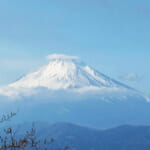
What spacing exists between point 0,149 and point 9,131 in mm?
832

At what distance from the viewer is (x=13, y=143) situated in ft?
39.1

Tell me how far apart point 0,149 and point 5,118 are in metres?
1.15

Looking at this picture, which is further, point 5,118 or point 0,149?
point 5,118

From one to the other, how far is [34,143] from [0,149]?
940 millimetres

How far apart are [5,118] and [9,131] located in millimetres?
1435

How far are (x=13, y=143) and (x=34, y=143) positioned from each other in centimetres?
58

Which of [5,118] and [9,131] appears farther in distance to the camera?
[5,118]

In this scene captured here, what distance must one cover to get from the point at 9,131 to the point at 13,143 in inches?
32.6

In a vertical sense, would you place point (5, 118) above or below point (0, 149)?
above

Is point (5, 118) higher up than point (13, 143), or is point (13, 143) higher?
point (5, 118)

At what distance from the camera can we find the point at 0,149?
11727mm

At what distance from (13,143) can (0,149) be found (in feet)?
1.31

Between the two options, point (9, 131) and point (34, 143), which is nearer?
point (9, 131)

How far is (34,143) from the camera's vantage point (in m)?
11.9
